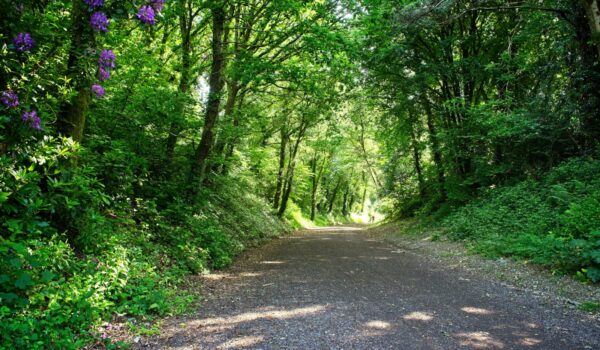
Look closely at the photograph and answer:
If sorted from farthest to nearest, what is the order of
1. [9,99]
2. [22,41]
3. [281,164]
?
[281,164] < [22,41] < [9,99]

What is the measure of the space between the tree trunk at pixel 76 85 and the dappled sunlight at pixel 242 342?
3584 mm

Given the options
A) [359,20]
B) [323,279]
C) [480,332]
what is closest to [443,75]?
[359,20]

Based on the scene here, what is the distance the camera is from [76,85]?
4844 mm

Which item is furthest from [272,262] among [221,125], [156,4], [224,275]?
[156,4]

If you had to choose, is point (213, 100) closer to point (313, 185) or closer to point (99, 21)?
point (99, 21)

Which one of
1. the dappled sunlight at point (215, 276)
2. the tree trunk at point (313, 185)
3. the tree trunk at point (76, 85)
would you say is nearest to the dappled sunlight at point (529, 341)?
the dappled sunlight at point (215, 276)

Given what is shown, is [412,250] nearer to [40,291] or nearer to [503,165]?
[503,165]

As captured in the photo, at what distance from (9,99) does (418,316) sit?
572 centimetres

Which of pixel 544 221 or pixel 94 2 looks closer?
pixel 94 2

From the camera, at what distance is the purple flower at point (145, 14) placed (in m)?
4.25

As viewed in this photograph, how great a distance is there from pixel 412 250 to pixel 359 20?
805 centimetres

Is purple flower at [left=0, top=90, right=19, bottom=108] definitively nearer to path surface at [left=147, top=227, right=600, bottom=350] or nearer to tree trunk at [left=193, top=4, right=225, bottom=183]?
path surface at [left=147, top=227, right=600, bottom=350]

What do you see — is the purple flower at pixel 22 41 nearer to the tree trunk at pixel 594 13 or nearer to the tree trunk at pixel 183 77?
the tree trunk at pixel 183 77

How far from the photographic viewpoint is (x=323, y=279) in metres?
7.74
